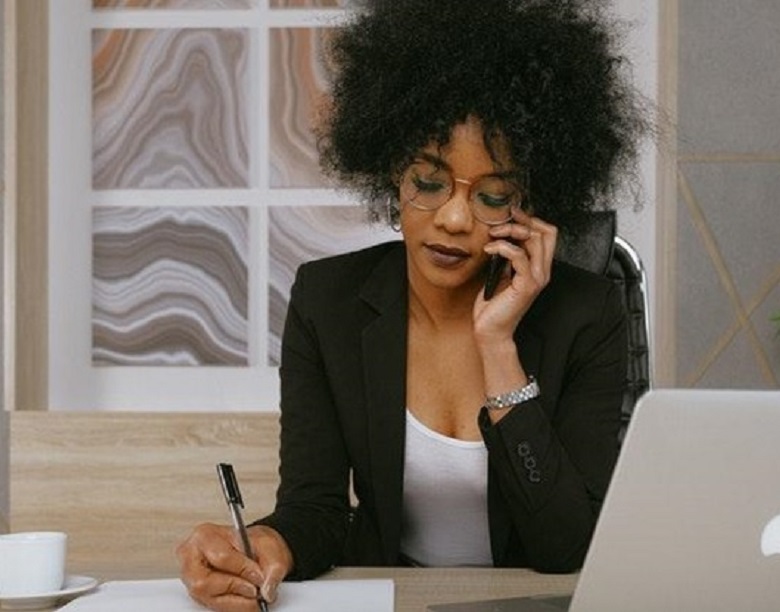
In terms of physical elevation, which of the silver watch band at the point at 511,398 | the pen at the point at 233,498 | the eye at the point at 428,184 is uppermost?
the eye at the point at 428,184

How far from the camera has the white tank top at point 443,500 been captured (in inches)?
76.5

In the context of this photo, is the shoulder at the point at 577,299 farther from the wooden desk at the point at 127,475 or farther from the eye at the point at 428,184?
the wooden desk at the point at 127,475

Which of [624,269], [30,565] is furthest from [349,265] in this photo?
[30,565]

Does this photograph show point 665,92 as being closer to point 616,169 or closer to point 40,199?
point 616,169

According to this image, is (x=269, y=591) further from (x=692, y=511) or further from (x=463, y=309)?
(x=463, y=309)

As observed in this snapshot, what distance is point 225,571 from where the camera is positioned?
4.62 ft

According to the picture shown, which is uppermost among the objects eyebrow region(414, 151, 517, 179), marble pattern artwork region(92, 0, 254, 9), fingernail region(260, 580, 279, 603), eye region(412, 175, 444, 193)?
marble pattern artwork region(92, 0, 254, 9)

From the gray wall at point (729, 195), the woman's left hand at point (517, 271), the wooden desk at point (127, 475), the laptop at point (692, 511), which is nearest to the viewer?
the laptop at point (692, 511)

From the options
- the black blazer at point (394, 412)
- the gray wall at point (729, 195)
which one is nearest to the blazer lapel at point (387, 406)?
the black blazer at point (394, 412)

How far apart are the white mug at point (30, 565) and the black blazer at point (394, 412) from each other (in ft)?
1.37

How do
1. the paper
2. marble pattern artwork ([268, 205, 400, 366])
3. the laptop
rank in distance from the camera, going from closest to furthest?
the laptop, the paper, marble pattern artwork ([268, 205, 400, 366])

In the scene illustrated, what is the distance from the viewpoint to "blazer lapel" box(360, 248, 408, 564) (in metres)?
1.93

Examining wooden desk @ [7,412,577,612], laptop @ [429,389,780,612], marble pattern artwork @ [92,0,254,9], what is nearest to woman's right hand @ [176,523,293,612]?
laptop @ [429,389,780,612]

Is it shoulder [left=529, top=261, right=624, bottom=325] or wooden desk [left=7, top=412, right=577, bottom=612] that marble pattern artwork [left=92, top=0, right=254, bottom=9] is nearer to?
wooden desk [left=7, top=412, right=577, bottom=612]
